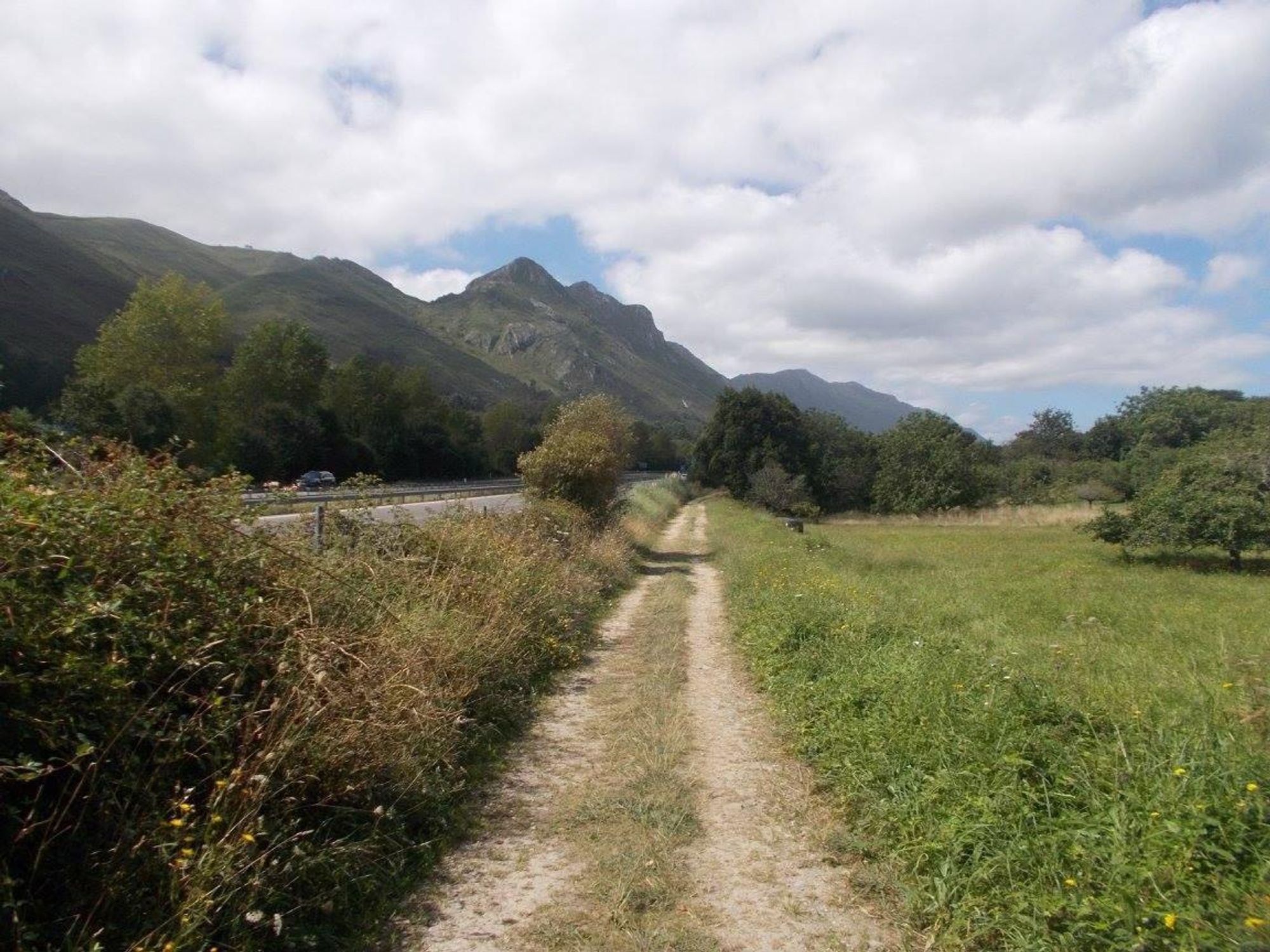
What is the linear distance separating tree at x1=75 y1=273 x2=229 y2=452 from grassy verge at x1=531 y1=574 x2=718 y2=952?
38397 millimetres

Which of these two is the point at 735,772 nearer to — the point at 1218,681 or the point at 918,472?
the point at 1218,681

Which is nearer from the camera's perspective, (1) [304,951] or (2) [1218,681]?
(1) [304,951]

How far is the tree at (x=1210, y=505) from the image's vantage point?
18734 millimetres

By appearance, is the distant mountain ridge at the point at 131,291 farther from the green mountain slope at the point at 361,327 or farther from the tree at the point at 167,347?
the tree at the point at 167,347

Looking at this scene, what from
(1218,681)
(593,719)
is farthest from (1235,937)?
(593,719)

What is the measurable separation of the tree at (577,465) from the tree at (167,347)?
1043 inches

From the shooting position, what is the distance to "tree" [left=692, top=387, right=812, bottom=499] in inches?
2251

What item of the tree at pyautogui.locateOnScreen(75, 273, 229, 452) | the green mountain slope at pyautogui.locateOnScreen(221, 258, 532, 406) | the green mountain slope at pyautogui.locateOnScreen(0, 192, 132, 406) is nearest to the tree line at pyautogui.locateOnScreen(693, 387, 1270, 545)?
the tree at pyautogui.locateOnScreen(75, 273, 229, 452)

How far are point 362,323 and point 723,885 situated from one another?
6447 inches

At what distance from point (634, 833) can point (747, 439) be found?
54.6 meters

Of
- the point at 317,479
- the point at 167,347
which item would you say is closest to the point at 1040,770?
the point at 317,479

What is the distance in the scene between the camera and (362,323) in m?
155

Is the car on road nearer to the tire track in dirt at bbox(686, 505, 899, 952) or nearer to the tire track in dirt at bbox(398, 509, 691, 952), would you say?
the tire track in dirt at bbox(398, 509, 691, 952)

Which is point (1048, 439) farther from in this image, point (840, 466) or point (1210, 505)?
point (1210, 505)
